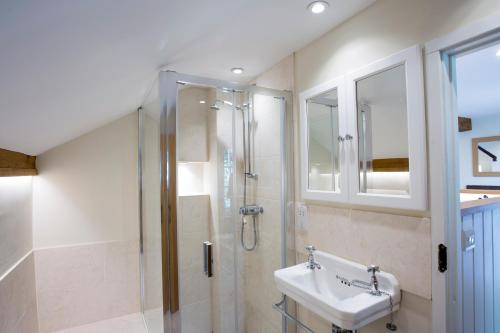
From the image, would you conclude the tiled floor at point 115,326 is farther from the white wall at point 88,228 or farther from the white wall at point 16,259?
the white wall at point 16,259

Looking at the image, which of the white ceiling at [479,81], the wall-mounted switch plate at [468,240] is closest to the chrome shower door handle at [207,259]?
the wall-mounted switch plate at [468,240]

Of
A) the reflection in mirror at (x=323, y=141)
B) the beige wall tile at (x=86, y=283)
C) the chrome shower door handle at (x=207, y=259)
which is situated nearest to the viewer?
the reflection in mirror at (x=323, y=141)

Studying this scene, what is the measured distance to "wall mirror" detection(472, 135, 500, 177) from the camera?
3914 mm

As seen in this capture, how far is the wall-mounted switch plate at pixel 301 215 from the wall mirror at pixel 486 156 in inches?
151

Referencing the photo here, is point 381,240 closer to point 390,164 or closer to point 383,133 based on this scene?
point 390,164

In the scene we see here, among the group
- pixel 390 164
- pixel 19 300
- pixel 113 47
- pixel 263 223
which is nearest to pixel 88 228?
pixel 19 300

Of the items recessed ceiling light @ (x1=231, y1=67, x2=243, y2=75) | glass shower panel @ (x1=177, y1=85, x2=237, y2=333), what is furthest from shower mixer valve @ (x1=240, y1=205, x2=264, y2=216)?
recessed ceiling light @ (x1=231, y1=67, x2=243, y2=75)

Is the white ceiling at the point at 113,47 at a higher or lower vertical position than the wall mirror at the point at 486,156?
higher

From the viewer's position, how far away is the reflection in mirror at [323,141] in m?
1.68

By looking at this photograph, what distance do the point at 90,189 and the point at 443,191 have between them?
285 cm

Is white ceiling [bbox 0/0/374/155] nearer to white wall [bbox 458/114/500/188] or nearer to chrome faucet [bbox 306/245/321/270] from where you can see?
chrome faucet [bbox 306/245/321/270]

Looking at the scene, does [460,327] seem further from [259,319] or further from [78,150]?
[78,150]

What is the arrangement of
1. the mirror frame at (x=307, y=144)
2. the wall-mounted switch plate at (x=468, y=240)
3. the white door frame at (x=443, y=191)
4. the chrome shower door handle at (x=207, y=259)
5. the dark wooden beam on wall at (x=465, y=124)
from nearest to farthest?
the white door frame at (x=443, y=191), the wall-mounted switch plate at (x=468, y=240), the mirror frame at (x=307, y=144), the chrome shower door handle at (x=207, y=259), the dark wooden beam on wall at (x=465, y=124)

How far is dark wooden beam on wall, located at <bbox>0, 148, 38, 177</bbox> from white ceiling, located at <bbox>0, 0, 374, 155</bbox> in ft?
0.26
